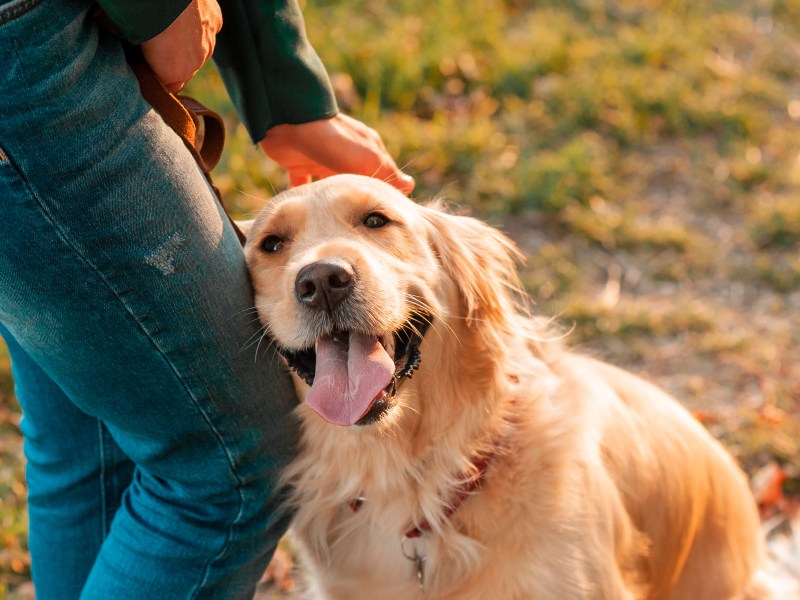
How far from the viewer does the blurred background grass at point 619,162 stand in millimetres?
3828

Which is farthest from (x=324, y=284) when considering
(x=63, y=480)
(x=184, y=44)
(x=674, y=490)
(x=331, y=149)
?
(x=674, y=490)

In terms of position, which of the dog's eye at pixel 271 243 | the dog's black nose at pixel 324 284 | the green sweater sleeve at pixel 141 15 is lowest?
the dog's eye at pixel 271 243

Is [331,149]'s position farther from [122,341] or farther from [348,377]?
[122,341]

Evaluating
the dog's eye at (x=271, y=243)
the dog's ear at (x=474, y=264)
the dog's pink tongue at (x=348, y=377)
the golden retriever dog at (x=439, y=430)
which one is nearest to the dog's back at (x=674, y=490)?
the golden retriever dog at (x=439, y=430)

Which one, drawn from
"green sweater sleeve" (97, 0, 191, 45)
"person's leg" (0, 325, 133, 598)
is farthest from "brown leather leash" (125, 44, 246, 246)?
"person's leg" (0, 325, 133, 598)

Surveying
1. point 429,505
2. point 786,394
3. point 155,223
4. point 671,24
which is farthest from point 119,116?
point 671,24

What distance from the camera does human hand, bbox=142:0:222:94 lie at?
1655 mm

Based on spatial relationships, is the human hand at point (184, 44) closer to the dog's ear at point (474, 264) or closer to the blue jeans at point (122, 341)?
the blue jeans at point (122, 341)

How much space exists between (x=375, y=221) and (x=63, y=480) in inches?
37.8

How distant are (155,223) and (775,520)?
7.98ft

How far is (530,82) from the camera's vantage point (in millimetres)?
5809

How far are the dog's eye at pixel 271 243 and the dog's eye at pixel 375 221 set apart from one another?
0.72 ft

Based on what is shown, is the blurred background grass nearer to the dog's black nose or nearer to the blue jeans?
the blue jeans

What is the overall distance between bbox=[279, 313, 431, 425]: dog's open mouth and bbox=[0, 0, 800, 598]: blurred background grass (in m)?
1.45
